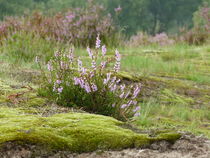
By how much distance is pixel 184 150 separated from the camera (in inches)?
79.9

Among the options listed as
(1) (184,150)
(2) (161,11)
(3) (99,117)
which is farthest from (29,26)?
(2) (161,11)

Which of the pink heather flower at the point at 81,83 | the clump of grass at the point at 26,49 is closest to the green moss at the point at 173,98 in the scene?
the pink heather flower at the point at 81,83

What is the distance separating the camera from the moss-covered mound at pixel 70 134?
1.95 m

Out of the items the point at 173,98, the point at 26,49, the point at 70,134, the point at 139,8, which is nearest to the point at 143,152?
the point at 70,134

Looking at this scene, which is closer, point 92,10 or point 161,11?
point 92,10

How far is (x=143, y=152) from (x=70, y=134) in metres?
0.45

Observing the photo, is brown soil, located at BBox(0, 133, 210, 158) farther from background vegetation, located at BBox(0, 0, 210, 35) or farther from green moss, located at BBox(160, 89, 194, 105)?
background vegetation, located at BBox(0, 0, 210, 35)

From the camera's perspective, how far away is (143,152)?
77.8 inches

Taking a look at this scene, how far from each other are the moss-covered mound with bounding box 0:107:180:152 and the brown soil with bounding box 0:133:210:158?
41 mm

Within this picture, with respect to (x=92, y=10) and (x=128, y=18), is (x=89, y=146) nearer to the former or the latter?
(x=92, y=10)

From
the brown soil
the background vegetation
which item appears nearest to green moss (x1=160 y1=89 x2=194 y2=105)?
the brown soil

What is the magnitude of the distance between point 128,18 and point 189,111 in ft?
148

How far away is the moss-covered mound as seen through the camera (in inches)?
76.9

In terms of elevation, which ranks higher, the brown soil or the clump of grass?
the clump of grass
